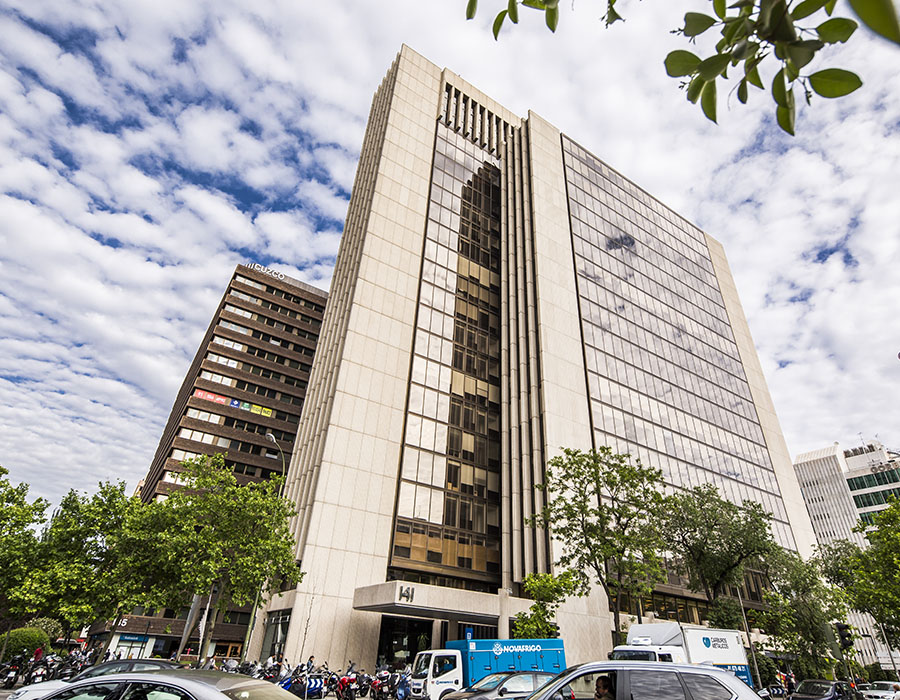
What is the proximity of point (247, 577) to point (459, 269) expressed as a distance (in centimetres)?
3093

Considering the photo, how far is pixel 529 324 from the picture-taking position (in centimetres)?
4366

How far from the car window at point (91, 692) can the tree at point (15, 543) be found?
23.0 metres

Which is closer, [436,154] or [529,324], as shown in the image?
[529,324]

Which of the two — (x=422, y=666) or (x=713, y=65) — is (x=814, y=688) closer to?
(x=422, y=666)

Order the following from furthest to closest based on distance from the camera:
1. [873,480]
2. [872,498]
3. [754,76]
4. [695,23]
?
[873,480] < [872,498] < [754,76] < [695,23]

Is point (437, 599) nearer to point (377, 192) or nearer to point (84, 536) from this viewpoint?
point (84, 536)

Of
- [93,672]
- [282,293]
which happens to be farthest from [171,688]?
[282,293]

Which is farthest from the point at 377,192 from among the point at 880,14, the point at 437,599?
the point at 880,14

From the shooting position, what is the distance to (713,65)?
200cm

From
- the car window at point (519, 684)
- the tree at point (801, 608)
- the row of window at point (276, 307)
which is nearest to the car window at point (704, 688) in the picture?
the car window at point (519, 684)

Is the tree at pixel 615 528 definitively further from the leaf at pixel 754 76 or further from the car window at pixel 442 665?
the leaf at pixel 754 76

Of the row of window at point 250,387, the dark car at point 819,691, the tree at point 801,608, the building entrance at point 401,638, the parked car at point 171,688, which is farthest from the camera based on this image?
the row of window at point 250,387

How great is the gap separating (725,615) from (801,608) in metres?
6.12

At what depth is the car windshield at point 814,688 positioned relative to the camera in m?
21.6
